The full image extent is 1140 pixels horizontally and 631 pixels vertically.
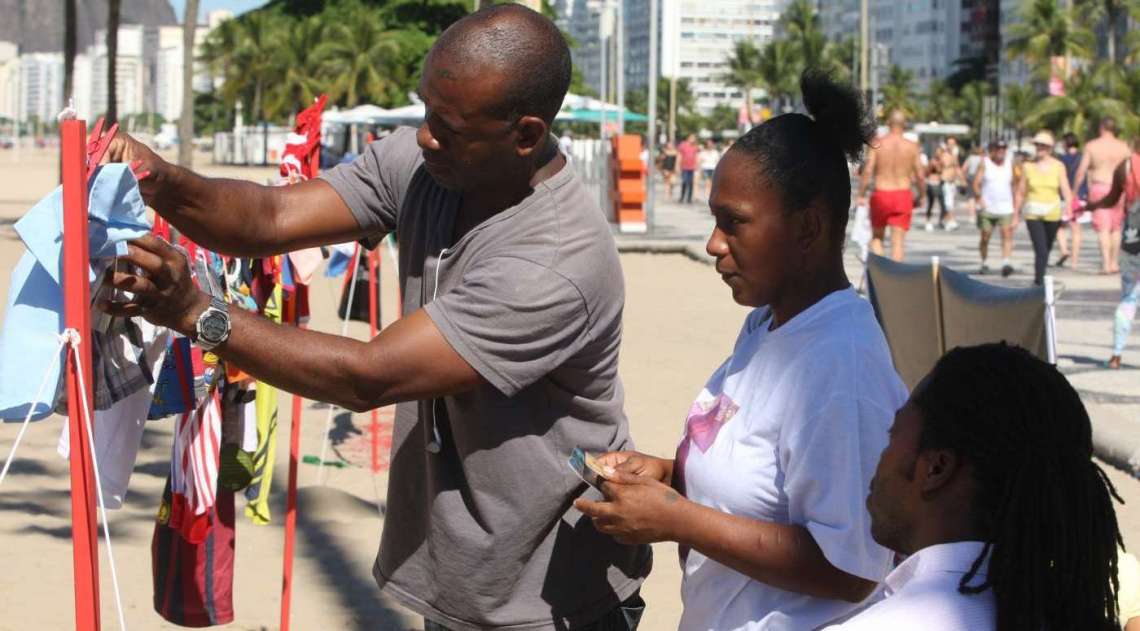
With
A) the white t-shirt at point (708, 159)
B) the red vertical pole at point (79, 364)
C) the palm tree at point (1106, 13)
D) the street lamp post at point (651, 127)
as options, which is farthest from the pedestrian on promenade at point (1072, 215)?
the palm tree at point (1106, 13)

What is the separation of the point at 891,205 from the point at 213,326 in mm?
13916

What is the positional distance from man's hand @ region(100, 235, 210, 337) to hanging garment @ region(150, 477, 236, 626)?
2.10 meters

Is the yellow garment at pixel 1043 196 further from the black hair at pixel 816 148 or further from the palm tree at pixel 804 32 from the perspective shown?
the palm tree at pixel 804 32

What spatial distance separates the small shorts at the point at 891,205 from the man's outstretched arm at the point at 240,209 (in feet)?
42.9

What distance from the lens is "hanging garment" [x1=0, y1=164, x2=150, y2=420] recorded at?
249 cm

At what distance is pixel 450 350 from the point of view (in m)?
2.64

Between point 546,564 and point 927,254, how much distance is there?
19050 millimetres

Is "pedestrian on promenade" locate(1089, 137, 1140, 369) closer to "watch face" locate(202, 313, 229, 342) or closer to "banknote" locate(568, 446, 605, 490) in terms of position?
"banknote" locate(568, 446, 605, 490)

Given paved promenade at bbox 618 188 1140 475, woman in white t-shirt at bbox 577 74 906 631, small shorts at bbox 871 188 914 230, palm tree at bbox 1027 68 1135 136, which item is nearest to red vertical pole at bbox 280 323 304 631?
woman in white t-shirt at bbox 577 74 906 631

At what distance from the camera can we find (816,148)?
2586 mm

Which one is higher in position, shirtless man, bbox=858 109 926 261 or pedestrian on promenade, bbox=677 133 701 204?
pedestrian on promenade, bbox=677 133 701 204

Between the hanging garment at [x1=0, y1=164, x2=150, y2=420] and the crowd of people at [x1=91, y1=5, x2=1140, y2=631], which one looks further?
the hanging garment at [x1=0, y1=164, x2=150, y2=420]

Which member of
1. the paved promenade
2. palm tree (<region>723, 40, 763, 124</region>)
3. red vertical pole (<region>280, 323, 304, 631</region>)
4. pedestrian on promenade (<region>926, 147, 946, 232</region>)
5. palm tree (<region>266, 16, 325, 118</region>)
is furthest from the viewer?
palm tree (<region>723, 40, 763, 124</region>)

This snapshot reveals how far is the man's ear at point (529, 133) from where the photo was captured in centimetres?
276
